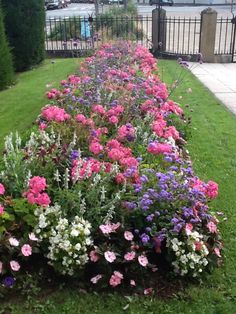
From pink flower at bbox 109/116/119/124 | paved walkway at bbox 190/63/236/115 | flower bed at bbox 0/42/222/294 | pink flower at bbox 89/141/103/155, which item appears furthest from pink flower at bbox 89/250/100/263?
paved walkway at bbox 190/63/236/115

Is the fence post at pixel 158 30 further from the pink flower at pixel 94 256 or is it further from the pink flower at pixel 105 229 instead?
the pink flower at pixel 94 256

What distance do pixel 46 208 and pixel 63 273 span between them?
Result: 1.41 feet

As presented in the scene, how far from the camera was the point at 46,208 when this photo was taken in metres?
2.92

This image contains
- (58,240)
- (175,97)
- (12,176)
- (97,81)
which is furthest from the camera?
(175,97)

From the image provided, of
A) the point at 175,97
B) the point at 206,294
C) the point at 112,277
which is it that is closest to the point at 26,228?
the point at 112,277

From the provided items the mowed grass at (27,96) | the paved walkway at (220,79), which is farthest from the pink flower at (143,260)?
the paved walkway at (220,79)

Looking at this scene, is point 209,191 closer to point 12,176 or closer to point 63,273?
point 63,273

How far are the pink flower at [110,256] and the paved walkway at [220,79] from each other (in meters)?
4.84

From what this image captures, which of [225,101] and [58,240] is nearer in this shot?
[58,240]

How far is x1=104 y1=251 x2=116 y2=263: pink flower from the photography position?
2766 mm

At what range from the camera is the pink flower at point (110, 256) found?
2766 millimetres

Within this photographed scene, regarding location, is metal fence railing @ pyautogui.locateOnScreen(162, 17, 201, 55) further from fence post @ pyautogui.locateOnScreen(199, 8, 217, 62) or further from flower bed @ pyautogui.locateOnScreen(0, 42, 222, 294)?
flower bed @ pyautogui.locateOnScreen(0, 42, 222, 294)

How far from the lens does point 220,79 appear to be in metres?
9.75

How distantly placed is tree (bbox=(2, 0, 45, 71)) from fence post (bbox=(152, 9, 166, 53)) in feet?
12.2
